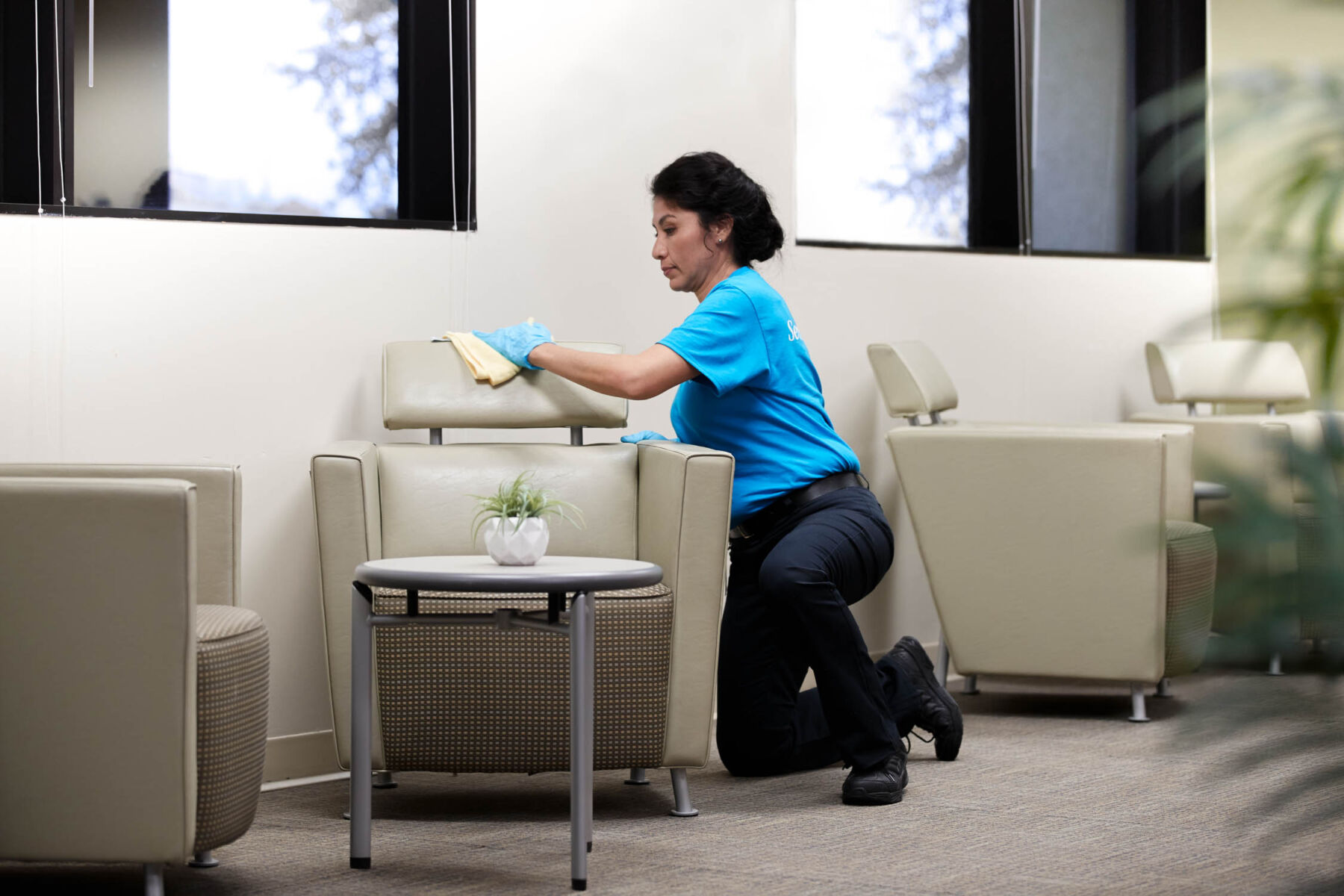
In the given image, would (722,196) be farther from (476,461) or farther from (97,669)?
(97,669)

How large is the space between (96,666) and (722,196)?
1.55 m

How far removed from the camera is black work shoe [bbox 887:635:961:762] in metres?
3.16

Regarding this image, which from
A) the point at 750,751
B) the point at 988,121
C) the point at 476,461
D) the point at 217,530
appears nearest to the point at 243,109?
the point at 476,461

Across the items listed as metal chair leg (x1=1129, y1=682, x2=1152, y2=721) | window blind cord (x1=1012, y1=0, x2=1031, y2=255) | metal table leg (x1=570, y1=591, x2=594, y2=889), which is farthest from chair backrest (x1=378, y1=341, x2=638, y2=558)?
window blind cord (x1=1012, y1=0, x2=1031, y2=255)

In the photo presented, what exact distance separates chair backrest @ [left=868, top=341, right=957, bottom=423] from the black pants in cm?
95

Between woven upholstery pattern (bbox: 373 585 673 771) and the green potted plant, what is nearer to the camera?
the green potted plant

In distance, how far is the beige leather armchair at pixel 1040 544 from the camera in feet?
11.8

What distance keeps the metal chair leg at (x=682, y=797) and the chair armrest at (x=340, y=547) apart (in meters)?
0.55

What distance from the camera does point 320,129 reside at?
319 centimetres

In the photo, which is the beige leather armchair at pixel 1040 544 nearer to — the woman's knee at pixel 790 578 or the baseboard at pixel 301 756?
the woman's knee at pixel 790 578

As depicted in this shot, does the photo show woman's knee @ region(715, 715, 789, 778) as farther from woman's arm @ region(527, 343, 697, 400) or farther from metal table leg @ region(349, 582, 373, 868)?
metal table leg @ region(349, 582, 373, 868)

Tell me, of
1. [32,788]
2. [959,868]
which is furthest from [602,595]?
[32,788]

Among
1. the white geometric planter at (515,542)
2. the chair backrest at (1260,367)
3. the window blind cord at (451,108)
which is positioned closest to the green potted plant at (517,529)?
the white geometric planter at (515,542)

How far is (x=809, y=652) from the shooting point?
9.32ft
